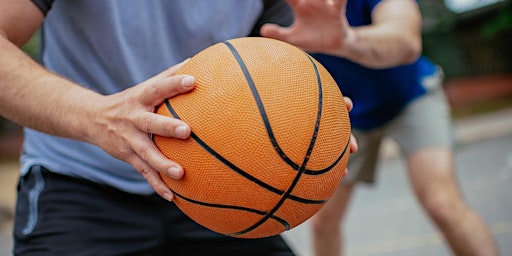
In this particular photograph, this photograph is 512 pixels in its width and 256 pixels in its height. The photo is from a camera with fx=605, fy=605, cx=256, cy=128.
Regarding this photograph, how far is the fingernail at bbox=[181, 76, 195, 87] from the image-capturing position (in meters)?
1.74

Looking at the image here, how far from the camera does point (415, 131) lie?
3896mm

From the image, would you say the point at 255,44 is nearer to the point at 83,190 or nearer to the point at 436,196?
the point at 83,190

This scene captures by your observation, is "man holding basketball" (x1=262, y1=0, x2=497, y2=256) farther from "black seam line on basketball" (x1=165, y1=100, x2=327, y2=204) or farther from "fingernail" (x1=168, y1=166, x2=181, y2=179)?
"fingernail" (x1=168, y1=166, x2=181, y2=179)

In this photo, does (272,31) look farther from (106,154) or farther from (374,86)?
(374,86)

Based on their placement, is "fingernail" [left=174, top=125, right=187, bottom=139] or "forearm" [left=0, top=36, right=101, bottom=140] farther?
"forearm" [left=0, top=36, right=101, bottom=140]

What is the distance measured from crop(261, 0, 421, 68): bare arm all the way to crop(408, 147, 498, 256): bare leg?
740 mm

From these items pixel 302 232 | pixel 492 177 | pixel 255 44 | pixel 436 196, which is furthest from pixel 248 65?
pixel 492 177

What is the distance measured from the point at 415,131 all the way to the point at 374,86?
39 centimetres

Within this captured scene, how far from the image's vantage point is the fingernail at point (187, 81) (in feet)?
5.70

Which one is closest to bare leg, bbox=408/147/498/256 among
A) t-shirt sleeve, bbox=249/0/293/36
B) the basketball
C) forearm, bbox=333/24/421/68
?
forearm, bbox=333/24/421/68

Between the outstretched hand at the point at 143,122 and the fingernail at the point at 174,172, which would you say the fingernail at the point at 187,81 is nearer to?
the outstretched hand at the point at 143,122

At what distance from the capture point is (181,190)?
1.83m

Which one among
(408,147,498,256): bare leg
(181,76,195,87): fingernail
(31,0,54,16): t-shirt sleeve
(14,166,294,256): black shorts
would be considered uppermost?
(31,0,54,16): t-shirt sleeve

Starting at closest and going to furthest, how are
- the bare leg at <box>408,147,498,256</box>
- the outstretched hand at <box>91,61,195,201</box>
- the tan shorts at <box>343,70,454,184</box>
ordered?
the outstretched hand at <box>91,61,195,201</box>
the bare leg at <box>408,147,498,256</box>
the tan shorts at <box>343,70,454,184</box>
